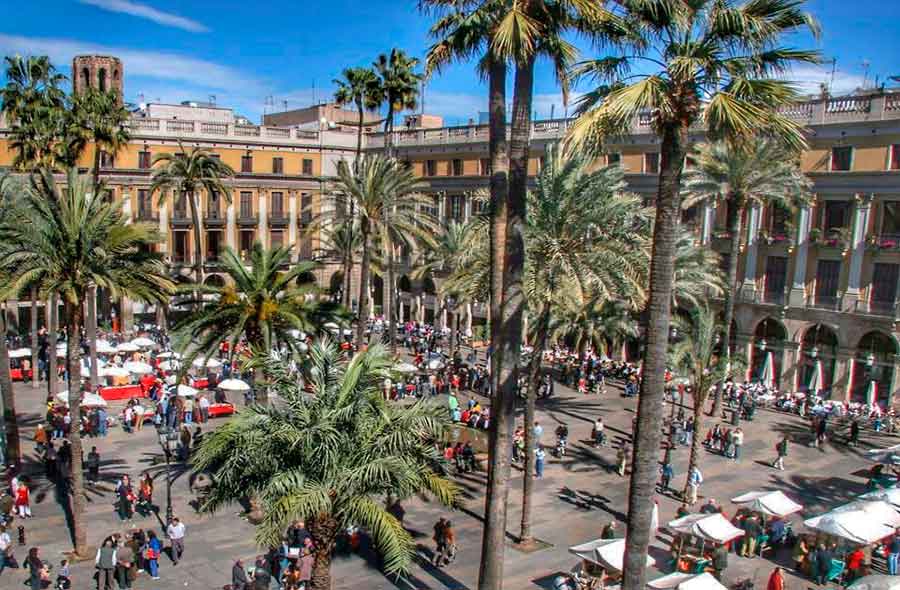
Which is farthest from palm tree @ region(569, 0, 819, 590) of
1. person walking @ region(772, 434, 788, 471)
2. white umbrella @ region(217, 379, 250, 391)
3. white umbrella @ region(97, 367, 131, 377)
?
white umbrella @ region(97, 367, 131, 377)

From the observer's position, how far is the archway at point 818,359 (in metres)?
38.7

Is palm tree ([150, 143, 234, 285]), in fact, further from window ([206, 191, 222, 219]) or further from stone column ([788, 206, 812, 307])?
stone column ([788, 206, 812, 307])

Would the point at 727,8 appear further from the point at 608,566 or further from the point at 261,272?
the point at 261,272

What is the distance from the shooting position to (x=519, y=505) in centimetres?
2348

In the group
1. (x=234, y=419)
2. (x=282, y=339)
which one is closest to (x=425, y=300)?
(x=282, y=339)

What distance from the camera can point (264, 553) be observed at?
755 inches

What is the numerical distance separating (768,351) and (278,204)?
3706cm

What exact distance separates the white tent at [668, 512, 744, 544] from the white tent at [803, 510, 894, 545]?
2.02 m

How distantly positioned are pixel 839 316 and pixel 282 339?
28881 millimetres

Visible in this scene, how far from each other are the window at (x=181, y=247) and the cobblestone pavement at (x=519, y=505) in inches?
908

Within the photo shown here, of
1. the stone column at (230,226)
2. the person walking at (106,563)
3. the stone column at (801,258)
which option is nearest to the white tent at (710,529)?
the person walking at (106,563)

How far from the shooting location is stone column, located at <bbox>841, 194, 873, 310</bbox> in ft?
122

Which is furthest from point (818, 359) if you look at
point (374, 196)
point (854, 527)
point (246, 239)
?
point (246, 239)

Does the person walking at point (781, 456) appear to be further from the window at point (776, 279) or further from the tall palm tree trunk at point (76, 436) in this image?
the tall palm tree trunk at point (76, 436)
